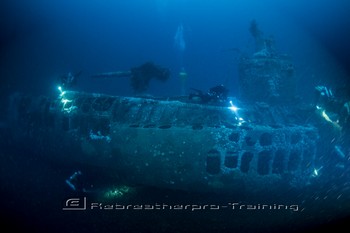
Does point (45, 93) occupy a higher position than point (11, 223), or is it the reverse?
point (45, 93)

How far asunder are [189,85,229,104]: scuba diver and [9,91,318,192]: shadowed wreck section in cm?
65

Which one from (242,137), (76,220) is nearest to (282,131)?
(242,137)

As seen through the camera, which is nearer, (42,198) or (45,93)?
(42,198)

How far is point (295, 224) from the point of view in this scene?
7.45 m

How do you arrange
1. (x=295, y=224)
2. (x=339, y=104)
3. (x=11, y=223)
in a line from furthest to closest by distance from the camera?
(x=339, y=104)
(x=295, y=224)
(x=11, y=223)

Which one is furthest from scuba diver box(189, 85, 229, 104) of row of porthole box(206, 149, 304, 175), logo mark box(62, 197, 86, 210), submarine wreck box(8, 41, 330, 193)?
logo mark box(62, 197, 86, 210)

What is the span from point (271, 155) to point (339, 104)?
3.45m

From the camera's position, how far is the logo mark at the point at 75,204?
816cm

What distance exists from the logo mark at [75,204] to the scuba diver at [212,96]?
5104mm

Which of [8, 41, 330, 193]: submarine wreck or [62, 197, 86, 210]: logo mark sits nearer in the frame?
[62, 197, 86, 210]: logo mark

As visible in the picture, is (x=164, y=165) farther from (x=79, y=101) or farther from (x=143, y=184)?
(x=79, y=101)

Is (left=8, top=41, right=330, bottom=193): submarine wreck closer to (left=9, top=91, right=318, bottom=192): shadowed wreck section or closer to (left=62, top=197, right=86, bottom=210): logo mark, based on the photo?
(left=9, top=91, right=318, bottom=192): shadowed wreck section

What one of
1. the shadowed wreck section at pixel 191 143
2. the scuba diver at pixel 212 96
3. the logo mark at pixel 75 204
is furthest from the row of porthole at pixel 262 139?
the logo mark at pixel 75 204

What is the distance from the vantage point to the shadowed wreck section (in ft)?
27.2
